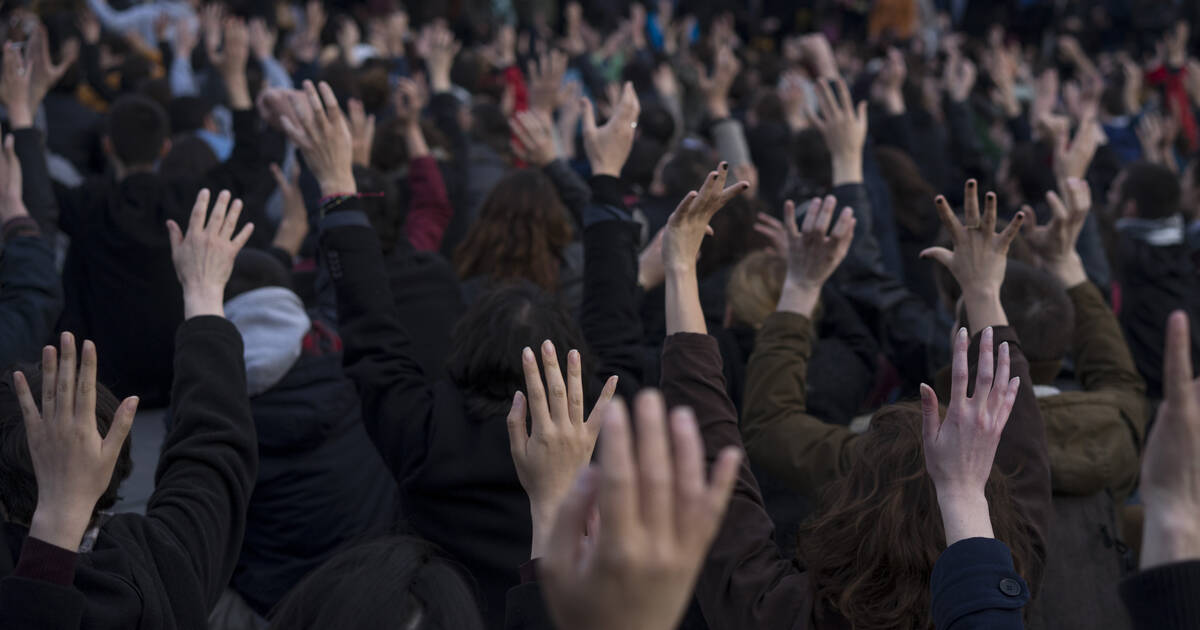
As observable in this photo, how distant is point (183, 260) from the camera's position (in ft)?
7.37

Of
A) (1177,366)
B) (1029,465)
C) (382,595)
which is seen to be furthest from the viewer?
(1029,465)

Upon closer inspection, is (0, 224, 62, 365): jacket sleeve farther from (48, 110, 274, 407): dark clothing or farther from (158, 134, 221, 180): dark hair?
(158, 134, 221, 180): dark hair

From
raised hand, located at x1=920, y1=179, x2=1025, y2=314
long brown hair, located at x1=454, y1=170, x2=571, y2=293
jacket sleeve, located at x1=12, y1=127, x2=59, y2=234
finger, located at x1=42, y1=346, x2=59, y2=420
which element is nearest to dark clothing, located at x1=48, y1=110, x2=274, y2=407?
jacket sleeve, located at x1=12, y1=127, x2=59, y2=234

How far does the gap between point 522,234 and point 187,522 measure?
1.83 meters

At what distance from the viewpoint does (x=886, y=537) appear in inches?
61.4

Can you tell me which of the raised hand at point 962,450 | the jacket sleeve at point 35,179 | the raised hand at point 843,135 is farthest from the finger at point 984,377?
the jacket sleeve at point 35,179

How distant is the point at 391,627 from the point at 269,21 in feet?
33.4

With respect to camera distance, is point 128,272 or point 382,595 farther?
point 128,272

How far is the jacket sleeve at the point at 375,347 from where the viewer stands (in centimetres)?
228

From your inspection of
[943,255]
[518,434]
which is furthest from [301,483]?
[943,255]

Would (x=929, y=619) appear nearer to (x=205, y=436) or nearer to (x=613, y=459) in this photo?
(x=613, y=459)

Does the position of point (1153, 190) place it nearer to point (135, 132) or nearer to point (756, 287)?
point (756, 287)

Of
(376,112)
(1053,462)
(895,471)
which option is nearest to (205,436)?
(895,471)

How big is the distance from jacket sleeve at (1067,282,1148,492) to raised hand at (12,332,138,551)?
2031 millimetres
